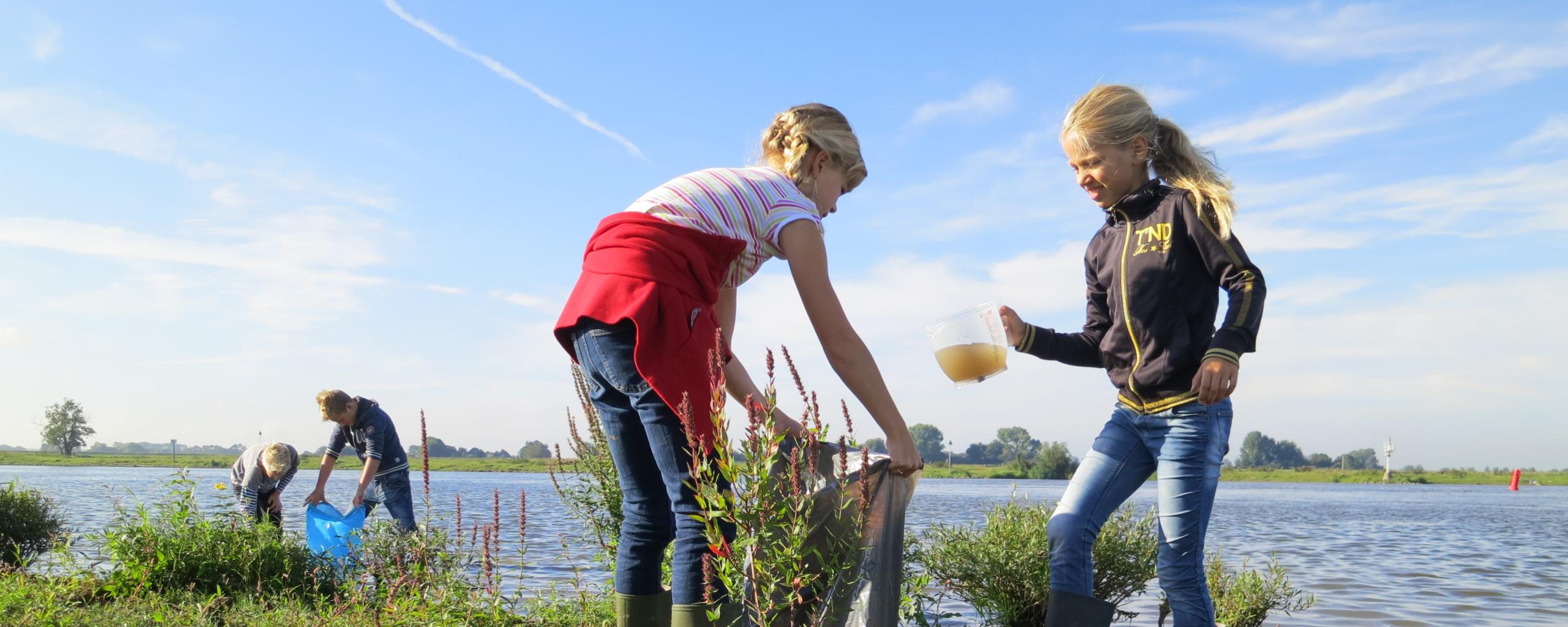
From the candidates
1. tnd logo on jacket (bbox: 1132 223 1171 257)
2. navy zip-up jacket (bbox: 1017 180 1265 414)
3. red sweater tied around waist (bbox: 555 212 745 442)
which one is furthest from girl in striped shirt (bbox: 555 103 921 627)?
tnd logo on jacket (bbox: 1132 223 1171 257)

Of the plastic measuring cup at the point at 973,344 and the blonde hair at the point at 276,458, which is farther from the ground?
the plastic measuring cup at the point at 973,344

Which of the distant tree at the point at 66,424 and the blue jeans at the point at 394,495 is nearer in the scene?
the blue jeans at the point at 394,495

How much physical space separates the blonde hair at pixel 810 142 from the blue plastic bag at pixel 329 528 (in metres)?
4.64

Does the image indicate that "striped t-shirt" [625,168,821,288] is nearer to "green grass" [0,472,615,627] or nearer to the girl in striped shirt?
the girl in striped shirt

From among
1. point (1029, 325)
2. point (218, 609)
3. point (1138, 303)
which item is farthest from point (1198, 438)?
point (218, 609)

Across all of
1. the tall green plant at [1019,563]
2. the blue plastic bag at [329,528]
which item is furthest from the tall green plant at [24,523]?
the tall green plant at [1019,563]

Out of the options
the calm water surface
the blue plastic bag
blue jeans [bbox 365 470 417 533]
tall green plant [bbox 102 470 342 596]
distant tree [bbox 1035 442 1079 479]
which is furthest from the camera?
distant tree [bbox 1035 442 1079 479]

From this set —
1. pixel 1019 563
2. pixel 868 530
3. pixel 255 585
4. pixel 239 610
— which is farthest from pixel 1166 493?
pixel 255 585

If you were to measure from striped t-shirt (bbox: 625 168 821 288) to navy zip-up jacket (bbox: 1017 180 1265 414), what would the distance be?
3.63ft

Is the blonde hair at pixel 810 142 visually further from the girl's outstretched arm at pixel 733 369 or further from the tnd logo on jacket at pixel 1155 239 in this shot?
the tnd logo on jacket at pixel 1155 239

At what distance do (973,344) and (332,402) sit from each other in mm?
6029

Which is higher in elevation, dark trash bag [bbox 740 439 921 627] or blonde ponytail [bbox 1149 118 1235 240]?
blonde ponytail [bbox 1149 118 1235 240]

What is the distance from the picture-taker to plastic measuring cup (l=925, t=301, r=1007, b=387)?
3.24 metres

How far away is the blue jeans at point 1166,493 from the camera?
274 cm
